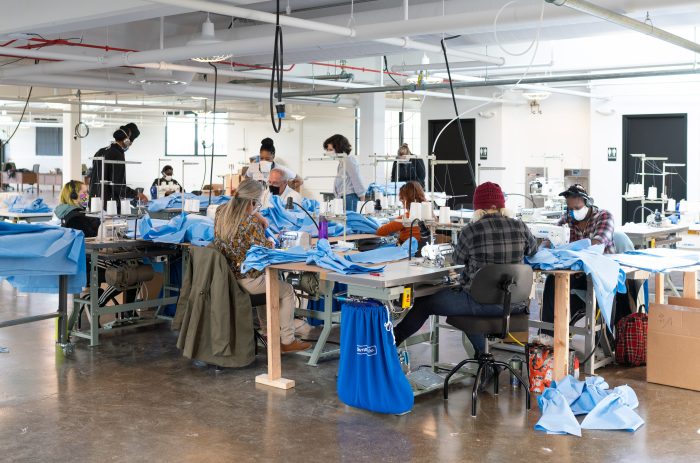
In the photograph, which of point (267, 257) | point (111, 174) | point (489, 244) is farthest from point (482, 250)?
point (111, 174)

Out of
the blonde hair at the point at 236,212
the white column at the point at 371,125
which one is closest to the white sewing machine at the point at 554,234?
the blonde hair at the point at 236,212

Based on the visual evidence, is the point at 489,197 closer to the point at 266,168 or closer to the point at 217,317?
the point at 217,317

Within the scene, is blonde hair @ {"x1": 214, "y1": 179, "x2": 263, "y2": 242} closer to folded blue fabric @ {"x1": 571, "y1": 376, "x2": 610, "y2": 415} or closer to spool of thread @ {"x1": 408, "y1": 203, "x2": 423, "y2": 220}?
spool of thread @ {"x1": 408, "y1": 203, "x2": 423, "y2": 220}

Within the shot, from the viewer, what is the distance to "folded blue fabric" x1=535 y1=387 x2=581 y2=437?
139 inches

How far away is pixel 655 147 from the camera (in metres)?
10.9

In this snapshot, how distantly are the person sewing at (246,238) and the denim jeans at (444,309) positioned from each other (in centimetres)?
82

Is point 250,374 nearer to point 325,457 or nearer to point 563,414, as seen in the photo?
point 325,457

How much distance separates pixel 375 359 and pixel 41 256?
2.13 metres

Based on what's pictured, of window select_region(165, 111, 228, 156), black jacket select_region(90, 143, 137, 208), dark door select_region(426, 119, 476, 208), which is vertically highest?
window select_region(165, 111, 228, 156)

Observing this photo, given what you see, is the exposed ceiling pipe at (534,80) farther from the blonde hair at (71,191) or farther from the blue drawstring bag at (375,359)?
the blonde hair at (71,191)

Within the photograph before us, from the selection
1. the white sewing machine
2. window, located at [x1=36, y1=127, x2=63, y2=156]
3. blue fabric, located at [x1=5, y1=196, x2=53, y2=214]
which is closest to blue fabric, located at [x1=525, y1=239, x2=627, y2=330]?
the white sewing machine

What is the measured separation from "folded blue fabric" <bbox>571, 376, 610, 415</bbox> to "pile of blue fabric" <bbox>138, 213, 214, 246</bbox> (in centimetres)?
255

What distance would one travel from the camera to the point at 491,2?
5715 mm

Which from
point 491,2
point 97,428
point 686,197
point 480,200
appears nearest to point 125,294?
point 97,428
